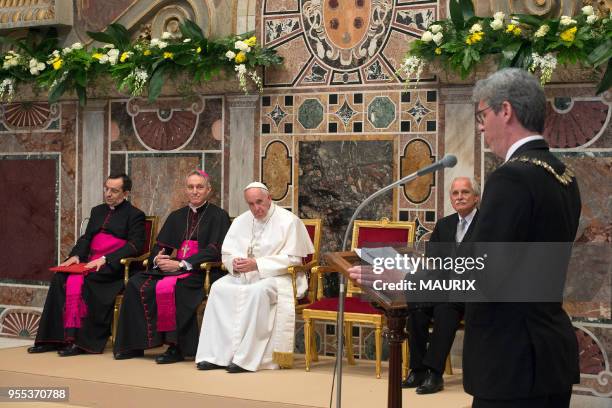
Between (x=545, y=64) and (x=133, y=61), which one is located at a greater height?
(x=133, y=61)

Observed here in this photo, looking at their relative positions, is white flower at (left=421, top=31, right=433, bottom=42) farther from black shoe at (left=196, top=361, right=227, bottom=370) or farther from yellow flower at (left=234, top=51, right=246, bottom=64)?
black shoe at (left=196, top=361, right=227, bottom=370)

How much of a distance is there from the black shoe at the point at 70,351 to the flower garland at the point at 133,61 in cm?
213

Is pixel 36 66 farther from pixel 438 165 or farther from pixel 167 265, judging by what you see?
pixel 438 165

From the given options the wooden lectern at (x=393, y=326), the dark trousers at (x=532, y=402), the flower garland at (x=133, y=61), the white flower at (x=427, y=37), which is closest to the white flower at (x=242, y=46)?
the flower garland at (x=133, y=61)

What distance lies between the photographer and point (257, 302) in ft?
23.0

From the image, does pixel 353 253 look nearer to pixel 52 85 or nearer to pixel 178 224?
pixel 178 224

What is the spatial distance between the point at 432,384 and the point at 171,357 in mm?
2200

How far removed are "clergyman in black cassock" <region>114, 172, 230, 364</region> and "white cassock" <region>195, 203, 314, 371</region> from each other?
249 mm

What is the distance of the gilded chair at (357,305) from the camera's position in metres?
6.68

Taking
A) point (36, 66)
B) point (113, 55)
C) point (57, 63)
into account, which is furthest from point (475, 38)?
point (36, 66)

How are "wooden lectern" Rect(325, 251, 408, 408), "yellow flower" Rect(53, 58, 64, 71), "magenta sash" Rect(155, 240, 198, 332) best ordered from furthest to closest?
1. "yellow flower" Rect(53, 58, 64, 71)
2. "magenta sash" Rect(155, 240, 198, 332)
3. "wooden lectern" Rect(325, 251, 408, 408)

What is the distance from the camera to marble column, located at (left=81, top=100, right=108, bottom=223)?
8.88 meters

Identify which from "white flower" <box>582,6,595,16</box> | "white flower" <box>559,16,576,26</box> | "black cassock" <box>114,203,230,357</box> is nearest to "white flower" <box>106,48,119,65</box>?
"black cassock" <box>114,203,230,357</box>

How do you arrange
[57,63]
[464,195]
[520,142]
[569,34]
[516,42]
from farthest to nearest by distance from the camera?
1. [57,63]
2. [516,42]
3. [464,195]
4. [569,34]
5. [520,142]
